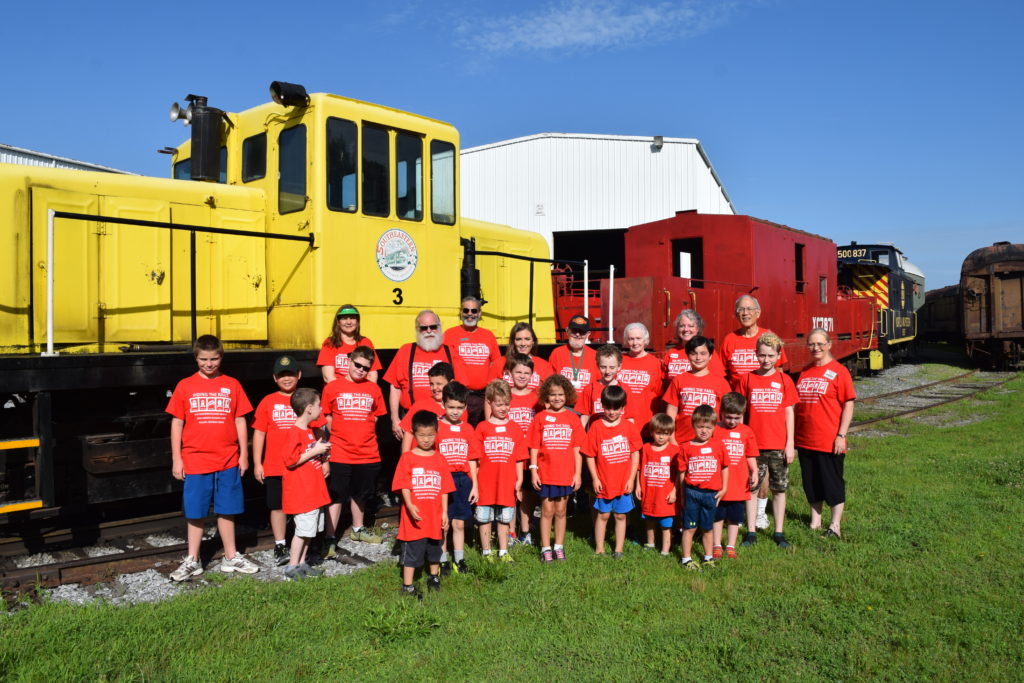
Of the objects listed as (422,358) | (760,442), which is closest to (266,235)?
(422,358)

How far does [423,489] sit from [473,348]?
168cm

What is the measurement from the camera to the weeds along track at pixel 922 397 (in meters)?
14.0

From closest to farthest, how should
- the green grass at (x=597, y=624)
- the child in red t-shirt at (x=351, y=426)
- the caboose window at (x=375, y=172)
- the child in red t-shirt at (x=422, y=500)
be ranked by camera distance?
1. the green grass at (x=597, y=624)
2. the child in red t-shirt at (x=422, y=500)
3. the child in red t-shirt at (x=351, y=426)
4. the caboose window at (x=375, y=172)

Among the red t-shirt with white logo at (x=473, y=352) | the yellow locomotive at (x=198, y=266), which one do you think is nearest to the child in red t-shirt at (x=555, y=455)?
the red t-shirt with white logo at (x=473, y=352)

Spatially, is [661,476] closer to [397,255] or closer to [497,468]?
[497,468]

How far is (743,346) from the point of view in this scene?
20.7 ft

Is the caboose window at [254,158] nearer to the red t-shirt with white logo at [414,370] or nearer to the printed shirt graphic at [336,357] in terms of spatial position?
the printed shirt graphic at [336,357]

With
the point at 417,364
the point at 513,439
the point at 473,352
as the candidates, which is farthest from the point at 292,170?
the point at 513,439

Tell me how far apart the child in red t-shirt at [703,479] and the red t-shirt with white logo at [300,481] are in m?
2.61

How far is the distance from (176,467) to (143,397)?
100cm

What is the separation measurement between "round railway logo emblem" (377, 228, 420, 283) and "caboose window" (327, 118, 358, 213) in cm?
43

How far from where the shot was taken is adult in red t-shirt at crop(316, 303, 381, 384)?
594 centimetres

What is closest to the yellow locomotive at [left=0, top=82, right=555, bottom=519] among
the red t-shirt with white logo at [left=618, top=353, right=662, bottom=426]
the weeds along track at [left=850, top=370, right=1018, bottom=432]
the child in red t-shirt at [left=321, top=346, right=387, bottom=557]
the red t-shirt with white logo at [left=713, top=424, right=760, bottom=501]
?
the child in red t-shirt at [left=321, top=346, right=387, bottom=557]

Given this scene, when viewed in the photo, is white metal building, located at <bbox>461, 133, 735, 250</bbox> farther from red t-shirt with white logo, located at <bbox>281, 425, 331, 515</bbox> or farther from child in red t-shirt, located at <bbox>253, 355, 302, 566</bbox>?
red t-shirt with white logo, located at <bbox>281, 425, 331, 515</bbox>
